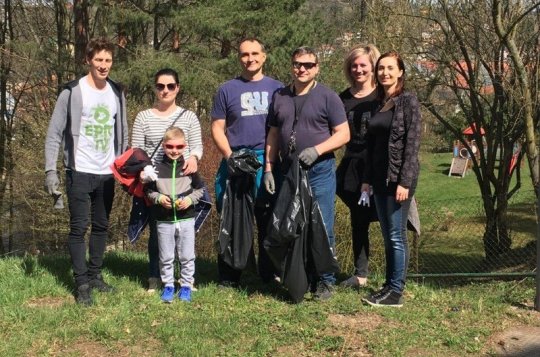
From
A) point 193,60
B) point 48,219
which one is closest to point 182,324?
point 48,219

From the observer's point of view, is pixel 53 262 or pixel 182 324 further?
pixel 53 262

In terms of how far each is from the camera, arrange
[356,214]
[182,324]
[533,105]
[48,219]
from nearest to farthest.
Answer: [182,324] < [356,214] < [533,105] < [48,219]

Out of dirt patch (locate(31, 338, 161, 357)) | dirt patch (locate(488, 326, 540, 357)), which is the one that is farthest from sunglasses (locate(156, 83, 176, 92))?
dirt patch (locate(488, 326, 540, 357))

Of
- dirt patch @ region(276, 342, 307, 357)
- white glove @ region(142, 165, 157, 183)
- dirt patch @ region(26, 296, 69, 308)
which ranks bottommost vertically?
dirt patch @ region(26, 296, 69, 308)

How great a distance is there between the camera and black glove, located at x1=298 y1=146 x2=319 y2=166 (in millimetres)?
3994

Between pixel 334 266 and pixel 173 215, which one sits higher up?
pixel 173 215

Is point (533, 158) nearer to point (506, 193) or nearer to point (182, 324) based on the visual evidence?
point (506, 193)

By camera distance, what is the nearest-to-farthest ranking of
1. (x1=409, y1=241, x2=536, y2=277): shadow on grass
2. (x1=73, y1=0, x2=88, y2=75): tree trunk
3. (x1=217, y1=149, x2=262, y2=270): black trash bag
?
(x1=217, y1=149, x2=262, y2=270): black trash bag → (x1=409, y1=241, x2=536, y2=277): shadow on grass → (x1=73, y1=0, x2=88, y2=75): tree trunk

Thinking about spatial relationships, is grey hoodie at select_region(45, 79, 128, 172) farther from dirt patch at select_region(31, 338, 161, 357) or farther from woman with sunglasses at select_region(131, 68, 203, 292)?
dirt patch at select_region(31, 338, 161, 357)

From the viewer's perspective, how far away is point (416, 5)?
358 inches

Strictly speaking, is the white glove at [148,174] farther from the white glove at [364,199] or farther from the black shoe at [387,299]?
the black shoe at [387,299]

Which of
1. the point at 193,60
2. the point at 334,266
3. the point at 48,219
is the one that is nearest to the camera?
the point at 334,266

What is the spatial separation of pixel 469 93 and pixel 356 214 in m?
5.49

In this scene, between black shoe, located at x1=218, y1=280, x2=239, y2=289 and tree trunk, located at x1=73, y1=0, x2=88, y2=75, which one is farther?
tree trunk, located at x1=73, y1=0, x2=88, y2=75
